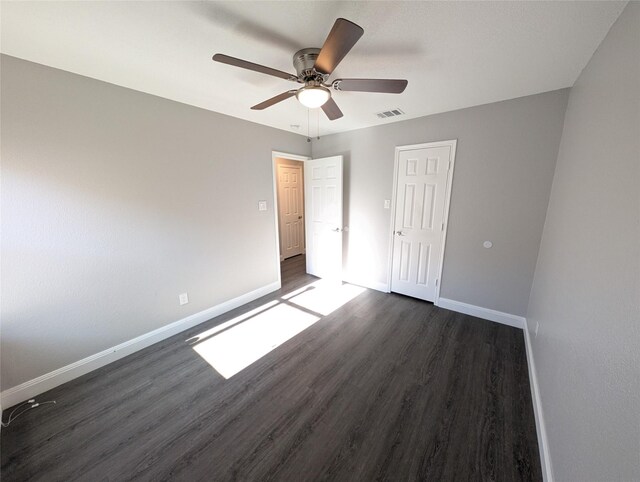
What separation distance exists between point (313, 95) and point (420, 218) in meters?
2.07

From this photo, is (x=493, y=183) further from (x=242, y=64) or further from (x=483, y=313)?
(x=242, y=64)

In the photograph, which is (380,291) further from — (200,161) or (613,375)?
(200,161)

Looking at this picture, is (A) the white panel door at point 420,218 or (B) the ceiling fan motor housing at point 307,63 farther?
(A) the white panel door at point 420,218

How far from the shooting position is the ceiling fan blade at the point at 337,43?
984 mm

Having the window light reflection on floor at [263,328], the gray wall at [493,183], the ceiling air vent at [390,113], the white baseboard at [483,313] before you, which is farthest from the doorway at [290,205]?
the white baseboard at [483,313]

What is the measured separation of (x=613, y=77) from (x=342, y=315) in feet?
8.88

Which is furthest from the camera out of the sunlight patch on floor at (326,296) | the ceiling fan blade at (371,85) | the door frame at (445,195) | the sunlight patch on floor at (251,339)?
the sunlight patch on floor at (326,296)

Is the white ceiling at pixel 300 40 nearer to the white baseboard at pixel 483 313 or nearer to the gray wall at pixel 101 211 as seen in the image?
the gray wall at pixel 101 211

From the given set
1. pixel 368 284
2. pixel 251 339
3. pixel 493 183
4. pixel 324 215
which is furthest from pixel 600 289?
pixel 324 215

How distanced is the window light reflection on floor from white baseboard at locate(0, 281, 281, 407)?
24cm

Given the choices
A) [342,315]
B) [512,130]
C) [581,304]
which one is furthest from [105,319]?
[512,130]

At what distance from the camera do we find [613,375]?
830mm

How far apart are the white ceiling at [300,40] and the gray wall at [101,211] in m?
0.26

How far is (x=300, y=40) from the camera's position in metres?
1.40
